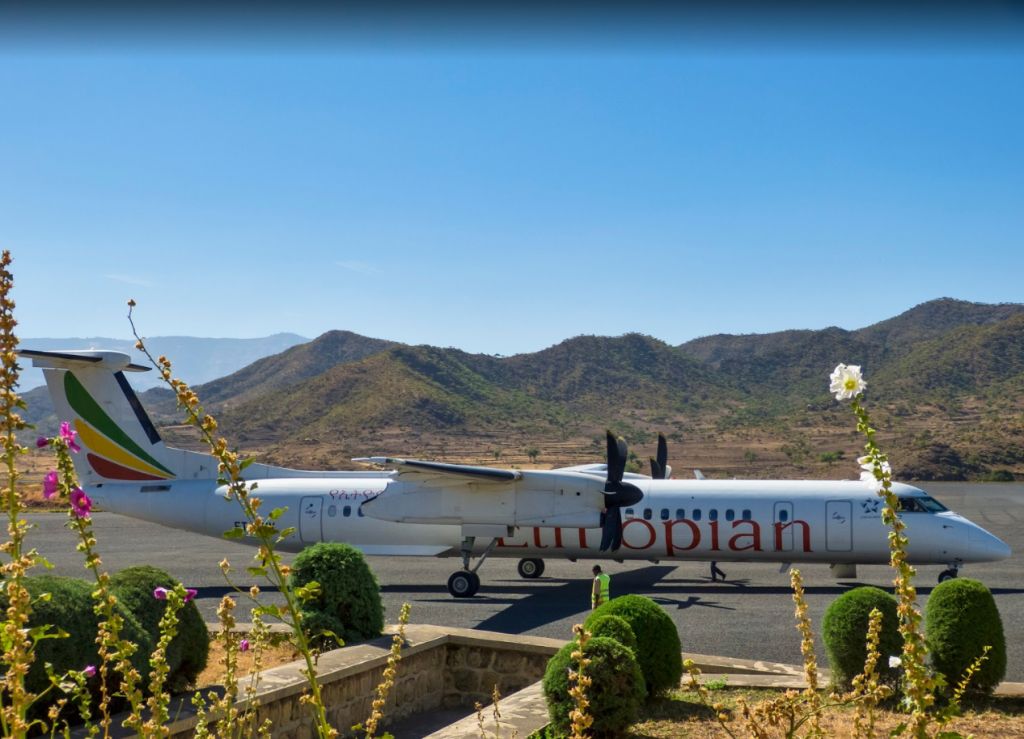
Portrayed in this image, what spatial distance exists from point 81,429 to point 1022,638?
18.8 meters

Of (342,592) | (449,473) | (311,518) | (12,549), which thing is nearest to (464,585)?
(449,473)

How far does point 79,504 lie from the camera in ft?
10.2

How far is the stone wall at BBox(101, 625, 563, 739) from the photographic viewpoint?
869 cm

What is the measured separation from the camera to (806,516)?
18875 mm

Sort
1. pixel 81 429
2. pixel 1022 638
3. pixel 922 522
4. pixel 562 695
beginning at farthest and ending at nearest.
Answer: pixel 81 429 < pixel 922 522 < pixel 1022 638 < pixel 562 695

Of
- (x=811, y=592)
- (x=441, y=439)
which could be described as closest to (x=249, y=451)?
(x=441, y=439)

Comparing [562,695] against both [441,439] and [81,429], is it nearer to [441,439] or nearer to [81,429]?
[81,429]

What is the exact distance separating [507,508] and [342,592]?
343 inches

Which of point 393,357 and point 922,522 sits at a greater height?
point 393,357

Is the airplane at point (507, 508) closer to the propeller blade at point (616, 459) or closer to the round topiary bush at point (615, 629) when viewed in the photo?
the propeller blade at point (616, 459)

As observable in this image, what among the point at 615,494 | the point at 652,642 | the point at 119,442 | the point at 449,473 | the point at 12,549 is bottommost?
the point at 652,642

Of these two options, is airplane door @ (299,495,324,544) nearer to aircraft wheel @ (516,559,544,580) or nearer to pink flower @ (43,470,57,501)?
aircraft wheel @ (516,559,544,580)

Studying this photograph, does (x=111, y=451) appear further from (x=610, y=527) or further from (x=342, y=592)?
(x=342, y=592)

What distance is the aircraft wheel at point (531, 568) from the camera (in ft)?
71.6
